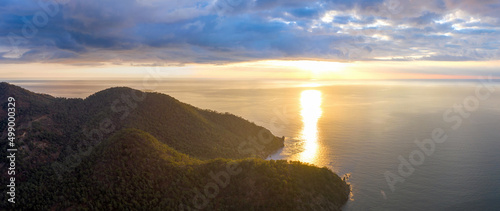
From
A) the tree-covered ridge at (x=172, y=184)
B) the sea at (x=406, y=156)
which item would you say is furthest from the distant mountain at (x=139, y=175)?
the sea at (x=406, y=156)

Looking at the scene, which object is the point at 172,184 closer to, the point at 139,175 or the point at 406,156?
the point at 139,175

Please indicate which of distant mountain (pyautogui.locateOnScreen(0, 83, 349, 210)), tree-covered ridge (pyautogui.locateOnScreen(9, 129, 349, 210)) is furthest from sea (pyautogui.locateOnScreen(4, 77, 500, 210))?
distant mountain (pyautogui.locateOnScreen(0, 83, 349, 210))

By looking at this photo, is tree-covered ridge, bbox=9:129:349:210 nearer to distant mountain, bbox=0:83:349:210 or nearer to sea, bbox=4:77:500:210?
distant mountain, bbox=0:83:349:210

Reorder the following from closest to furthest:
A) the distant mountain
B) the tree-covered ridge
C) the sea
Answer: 1. the tree-covered ridge
2. the distant mountain
3. the sea

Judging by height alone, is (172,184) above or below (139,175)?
below

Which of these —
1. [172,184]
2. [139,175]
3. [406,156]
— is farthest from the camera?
[406,156]

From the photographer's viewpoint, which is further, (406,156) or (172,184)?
(406,156)

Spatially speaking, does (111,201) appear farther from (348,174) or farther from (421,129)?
(421,129)

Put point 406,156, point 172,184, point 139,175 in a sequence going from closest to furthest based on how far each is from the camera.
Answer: point 172,184 → point 139,175 → point 406,156

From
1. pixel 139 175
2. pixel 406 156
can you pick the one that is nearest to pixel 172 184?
pixel 139 175

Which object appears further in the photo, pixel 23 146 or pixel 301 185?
pixel 23 146

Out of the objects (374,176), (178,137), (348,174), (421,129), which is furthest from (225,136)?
(421,129)
